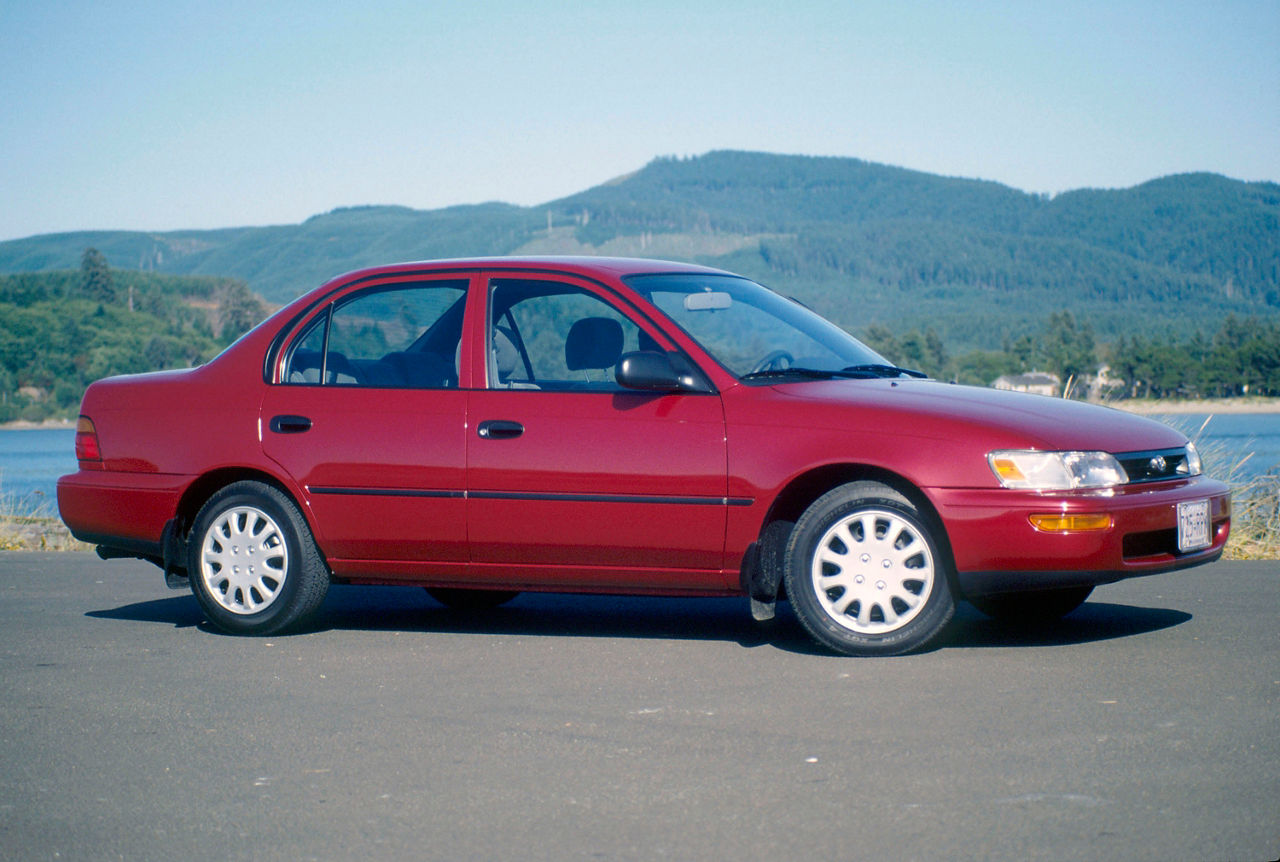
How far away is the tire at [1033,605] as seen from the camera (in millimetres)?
7000

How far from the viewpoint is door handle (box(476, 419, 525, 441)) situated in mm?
6434

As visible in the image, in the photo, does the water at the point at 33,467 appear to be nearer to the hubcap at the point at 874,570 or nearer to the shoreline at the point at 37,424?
the shoreline at the point at 37,424

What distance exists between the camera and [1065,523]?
5723mm

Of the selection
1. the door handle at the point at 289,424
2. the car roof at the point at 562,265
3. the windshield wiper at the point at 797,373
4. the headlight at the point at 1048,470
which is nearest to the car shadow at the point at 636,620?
the headlight at the point at 1048,470

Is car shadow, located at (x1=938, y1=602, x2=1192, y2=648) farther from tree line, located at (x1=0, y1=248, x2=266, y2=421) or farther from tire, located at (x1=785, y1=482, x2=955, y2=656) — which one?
tree line, located at (x1=0, y1=248, x2=266, y2=421)

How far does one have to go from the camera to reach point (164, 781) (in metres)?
4.30

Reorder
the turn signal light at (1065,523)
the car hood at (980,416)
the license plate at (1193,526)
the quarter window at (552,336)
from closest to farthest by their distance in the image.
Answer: the turn signal light at (1065,523)
the car hood at (980,416)
the license plate at (1193,526)
the quarter window at (552,336)

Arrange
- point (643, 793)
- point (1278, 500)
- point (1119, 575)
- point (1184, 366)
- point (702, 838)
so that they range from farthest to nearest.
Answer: point (1184, 366)
point (1278, 500)
point (1119, 575)
point (643, 793)
point (702, 838)

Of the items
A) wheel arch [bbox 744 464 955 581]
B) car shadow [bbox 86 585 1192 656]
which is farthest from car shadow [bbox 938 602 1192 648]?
wheel arch [bbox 744 464 955 581]

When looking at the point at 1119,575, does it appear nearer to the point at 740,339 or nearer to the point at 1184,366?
the point at 740,339

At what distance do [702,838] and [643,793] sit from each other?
18.0 inches

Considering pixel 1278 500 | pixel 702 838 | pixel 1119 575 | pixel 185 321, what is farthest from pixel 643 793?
pixel 185 321

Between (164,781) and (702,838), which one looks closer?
(702,838)

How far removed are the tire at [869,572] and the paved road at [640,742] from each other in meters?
0.15
